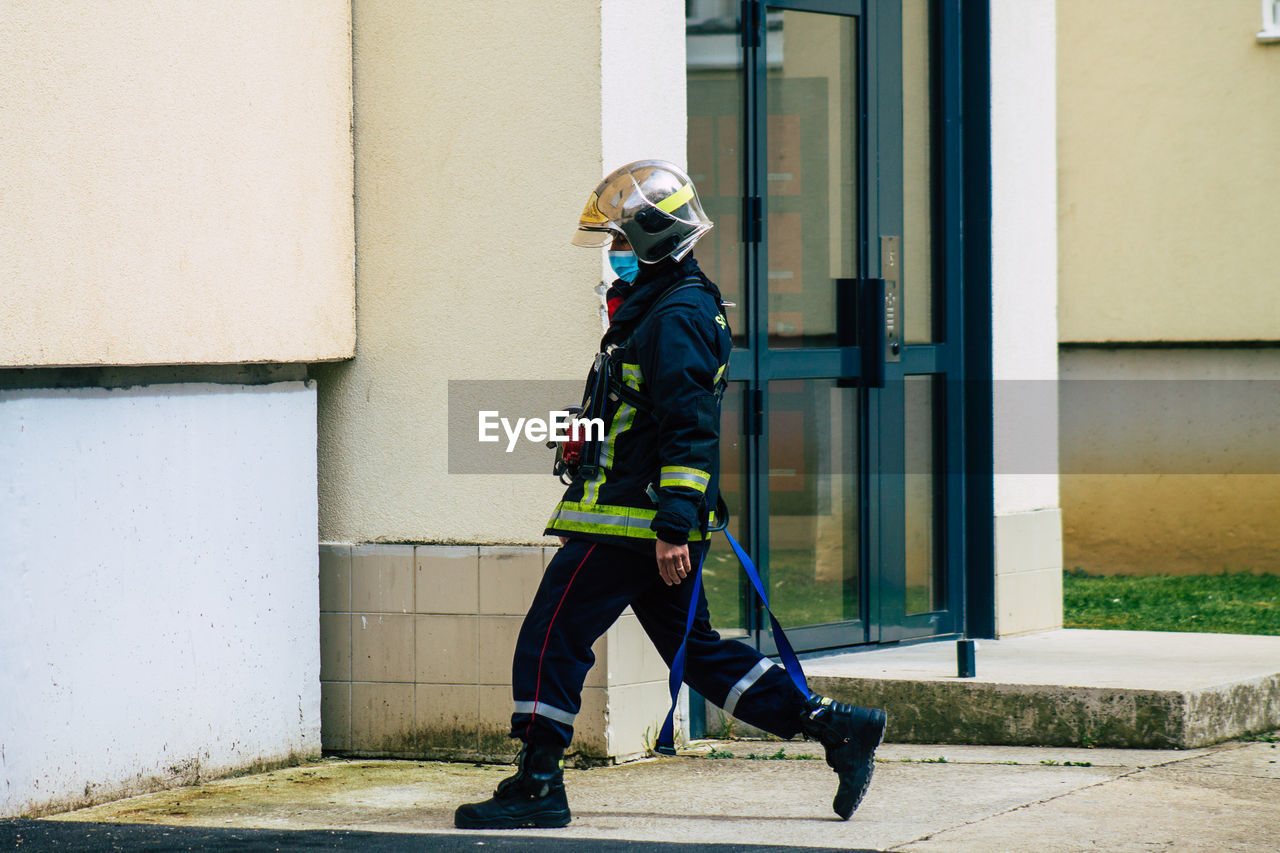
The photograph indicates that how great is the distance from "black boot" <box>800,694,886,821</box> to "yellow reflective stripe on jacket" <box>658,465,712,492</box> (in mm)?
742

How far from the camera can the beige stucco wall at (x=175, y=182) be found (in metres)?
5.21

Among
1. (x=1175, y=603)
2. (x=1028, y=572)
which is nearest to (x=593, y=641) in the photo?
(x=1028, y=572)

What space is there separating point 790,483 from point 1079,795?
1.98 m

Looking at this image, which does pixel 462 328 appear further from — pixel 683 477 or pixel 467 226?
pixel 683 477

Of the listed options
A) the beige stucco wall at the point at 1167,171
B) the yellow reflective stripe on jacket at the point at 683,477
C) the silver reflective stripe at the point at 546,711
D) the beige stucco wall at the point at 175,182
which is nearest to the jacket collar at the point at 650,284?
the yellow reflective stripe on jacket at the point at 683,477

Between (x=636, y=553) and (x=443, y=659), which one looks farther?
(x=443, y=659)

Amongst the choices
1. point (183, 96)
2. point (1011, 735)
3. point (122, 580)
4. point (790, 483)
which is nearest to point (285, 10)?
point (183, 96)

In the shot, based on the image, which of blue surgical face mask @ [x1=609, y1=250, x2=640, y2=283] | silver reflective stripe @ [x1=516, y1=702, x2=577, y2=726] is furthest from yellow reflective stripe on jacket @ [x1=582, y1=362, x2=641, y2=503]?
silver reflective stripe @ [x1=516, y1=702, x2=577, y2=726]

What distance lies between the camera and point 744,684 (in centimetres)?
508

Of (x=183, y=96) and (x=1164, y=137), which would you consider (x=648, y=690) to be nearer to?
(x=183, y=96)

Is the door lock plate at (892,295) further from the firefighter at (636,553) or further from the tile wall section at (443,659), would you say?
the firefighter at (636,553)

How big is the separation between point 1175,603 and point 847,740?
540 centimetres

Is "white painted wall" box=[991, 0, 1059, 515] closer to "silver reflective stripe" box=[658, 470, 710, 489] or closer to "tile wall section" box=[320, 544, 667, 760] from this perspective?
"tile wall section" box=[320, 544, 667, 760]

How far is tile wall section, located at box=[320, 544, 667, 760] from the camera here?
6062 millimetres
